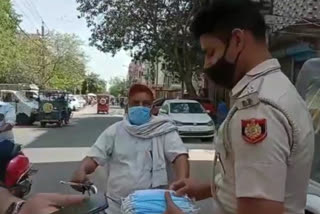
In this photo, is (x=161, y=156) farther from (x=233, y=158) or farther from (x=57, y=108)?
(x=57, y=108)

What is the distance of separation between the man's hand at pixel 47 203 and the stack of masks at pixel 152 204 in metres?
0.34

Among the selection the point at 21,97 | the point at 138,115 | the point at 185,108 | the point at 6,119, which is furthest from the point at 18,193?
the point at 21,97

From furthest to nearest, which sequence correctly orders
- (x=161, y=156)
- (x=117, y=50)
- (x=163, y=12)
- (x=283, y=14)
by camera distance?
(x=117, y=50) < (x=163, y=12) < (x=283, y=14) < (x=161, y=156)

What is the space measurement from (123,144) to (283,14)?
12.5 meters

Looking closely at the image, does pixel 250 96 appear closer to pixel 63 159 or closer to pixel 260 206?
pixel 260 206

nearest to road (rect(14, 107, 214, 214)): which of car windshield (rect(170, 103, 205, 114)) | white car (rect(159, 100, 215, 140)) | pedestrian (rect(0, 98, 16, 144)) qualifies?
white car (rect(159, 100, 215, 140))

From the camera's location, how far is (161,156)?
3553mm

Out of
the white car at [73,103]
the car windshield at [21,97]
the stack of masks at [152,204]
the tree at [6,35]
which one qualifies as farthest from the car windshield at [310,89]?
the white car at [73,103]

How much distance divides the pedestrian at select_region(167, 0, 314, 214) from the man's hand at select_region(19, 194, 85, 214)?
20.5 inches

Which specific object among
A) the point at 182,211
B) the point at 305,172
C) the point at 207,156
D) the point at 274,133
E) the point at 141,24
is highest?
the point at 141,24

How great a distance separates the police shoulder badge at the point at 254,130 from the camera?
1689mm

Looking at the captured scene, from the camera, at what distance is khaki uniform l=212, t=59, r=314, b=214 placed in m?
1.70

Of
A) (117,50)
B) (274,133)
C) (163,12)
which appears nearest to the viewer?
(274,133)

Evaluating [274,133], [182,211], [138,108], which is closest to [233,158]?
[274,133]
